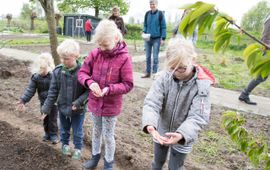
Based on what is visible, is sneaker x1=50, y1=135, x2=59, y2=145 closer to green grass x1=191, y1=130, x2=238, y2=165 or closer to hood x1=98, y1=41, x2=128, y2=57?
hood x1=98, y1=41, x2=128, y2=57

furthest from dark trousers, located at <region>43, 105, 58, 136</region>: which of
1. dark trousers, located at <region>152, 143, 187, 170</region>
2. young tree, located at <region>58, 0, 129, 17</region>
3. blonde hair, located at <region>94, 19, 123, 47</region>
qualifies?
young tree, located at <region>58, 0, 129, 17</region>

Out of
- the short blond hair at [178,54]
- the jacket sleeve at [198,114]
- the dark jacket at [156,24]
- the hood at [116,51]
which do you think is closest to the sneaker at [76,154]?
the hood at [116,51]

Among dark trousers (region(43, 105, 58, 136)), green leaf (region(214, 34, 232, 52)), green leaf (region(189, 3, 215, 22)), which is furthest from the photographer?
dark trousers (region(43, 105, 58, 136))

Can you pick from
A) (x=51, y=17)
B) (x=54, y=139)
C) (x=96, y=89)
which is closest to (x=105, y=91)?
(x=96, y=89)

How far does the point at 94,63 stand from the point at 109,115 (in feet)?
1.68

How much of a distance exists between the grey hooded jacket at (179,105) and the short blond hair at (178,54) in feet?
0.63

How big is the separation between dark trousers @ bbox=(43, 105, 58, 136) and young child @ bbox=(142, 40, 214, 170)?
1579 mm

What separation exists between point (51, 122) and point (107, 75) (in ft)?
4.04

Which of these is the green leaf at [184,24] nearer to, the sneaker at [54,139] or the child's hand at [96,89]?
the child's hand at [96,89]

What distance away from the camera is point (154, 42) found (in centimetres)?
673

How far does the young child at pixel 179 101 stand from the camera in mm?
1902

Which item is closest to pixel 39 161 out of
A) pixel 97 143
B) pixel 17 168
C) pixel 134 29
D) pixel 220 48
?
pixel 17 168

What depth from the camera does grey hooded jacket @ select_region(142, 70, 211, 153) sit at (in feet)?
6.57

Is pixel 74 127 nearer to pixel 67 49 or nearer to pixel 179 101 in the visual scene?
pixel 67 49
